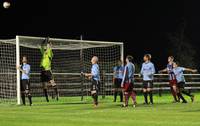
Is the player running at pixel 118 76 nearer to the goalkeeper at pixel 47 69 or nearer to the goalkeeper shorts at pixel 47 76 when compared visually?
the goalkeeper at pixel 47 69

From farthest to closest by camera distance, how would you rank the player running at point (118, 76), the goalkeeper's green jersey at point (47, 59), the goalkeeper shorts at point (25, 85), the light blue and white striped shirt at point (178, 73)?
the player running at point (118, 76), the goalkeeper's green jersey at point (47, 59), the light blue and white striped shirt at point (178, 73), the goalkeeper shorts at point (25, 85)

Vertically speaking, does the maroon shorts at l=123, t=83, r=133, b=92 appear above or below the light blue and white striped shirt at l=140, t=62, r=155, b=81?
below

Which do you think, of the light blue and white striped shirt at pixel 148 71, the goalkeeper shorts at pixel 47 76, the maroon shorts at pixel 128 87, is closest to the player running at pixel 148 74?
the light blue and white striped shirt at pixel 148 71

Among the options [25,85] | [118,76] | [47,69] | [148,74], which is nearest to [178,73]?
[148,74]

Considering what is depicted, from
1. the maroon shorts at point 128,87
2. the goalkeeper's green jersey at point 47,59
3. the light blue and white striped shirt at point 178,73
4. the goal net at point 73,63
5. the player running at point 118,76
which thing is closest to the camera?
the maroon shorts at point 128,87

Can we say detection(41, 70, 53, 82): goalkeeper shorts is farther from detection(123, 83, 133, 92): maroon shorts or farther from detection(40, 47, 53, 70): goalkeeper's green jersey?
detection(123, 83, 133, 92): maroon shorts

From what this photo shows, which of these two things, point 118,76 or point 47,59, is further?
point 118,76

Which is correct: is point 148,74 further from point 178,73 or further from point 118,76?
point 118,76

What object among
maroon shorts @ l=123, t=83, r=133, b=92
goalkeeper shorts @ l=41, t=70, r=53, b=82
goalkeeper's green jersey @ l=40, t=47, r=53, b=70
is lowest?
maroon shorts @ l=123, t=83, r=133, b=92

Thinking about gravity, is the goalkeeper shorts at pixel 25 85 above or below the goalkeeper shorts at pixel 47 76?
below

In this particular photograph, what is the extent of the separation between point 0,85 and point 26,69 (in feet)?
13.2

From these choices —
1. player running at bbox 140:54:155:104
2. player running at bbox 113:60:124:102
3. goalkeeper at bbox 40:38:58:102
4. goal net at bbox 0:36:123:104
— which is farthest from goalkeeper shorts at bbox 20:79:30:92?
player running at bbox 140:54:155:104

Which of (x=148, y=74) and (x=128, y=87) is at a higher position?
(x=148, y=74)

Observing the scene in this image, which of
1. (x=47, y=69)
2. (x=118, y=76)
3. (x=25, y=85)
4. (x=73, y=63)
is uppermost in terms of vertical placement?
(x=73, y=63)
